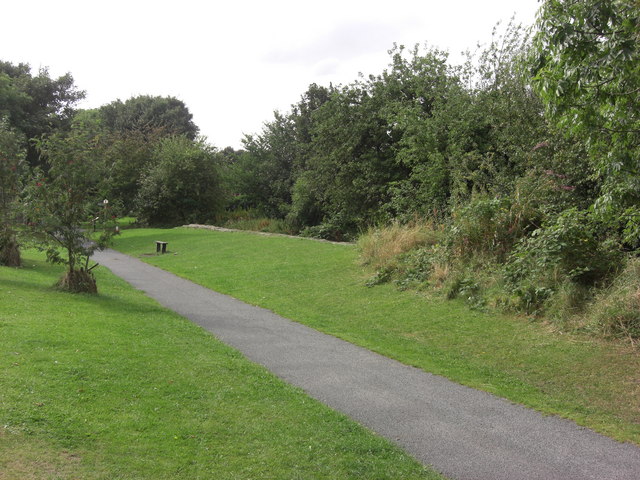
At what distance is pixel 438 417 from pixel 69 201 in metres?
10.6

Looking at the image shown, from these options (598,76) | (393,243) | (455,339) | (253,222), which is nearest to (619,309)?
(455,339)

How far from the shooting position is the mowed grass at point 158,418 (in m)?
4.47

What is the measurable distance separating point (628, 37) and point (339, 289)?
9463mm

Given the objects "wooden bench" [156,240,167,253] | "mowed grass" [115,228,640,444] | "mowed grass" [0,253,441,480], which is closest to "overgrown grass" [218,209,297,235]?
"wooden bench" [156,240,167,253]

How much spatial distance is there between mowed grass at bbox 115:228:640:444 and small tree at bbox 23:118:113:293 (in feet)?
12.6

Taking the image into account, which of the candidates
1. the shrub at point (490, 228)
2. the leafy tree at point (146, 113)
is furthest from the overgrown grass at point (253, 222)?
the leafy tree at point (146, 113)

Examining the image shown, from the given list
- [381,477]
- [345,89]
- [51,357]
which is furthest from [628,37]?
[345,89]

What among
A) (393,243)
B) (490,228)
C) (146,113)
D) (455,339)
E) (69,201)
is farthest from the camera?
(146,113)

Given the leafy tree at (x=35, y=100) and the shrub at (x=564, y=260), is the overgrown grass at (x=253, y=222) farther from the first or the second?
the shrub at (x=564, y=260)

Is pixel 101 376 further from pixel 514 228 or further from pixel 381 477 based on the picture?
pixel 514 228

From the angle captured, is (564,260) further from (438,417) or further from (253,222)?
(253,222)

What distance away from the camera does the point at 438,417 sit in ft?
19.4

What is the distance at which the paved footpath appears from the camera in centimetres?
478

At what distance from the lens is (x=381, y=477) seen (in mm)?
4508
